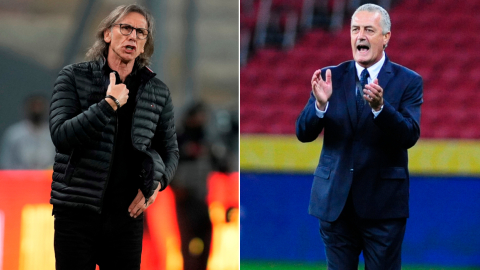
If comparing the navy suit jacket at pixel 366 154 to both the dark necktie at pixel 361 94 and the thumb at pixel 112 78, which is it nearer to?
the dark necktie at pixel 361 94

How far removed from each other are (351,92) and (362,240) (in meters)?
0.62

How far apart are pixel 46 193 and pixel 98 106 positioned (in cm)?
274

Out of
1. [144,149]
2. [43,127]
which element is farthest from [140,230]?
[43,127]

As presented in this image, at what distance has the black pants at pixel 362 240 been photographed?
2.57m

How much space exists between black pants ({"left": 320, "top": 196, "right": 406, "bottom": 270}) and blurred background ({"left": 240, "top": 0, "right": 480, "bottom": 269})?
2815mm

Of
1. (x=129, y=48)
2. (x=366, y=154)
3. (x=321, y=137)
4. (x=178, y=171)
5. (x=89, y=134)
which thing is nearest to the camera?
(x=89, y=134)

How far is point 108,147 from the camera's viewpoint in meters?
2.23

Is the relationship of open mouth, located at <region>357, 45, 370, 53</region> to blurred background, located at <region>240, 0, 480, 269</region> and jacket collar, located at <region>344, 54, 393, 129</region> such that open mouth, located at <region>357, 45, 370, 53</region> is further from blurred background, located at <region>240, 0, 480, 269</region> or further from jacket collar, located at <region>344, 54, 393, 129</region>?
blurred background, located at <region>240, 0, 480, 269</region>

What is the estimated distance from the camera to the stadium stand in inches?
286

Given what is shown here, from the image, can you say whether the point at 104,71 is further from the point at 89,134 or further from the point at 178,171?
the point at 178,171

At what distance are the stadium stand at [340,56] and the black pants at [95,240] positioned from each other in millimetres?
4718

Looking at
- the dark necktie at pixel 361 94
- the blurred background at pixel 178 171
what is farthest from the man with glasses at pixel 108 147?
the blurred background at pixel 178 171

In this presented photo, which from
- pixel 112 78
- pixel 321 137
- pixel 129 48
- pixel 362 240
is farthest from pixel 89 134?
pixel 321 137

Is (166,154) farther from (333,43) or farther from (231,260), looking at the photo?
(333,43)
